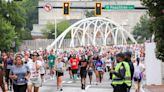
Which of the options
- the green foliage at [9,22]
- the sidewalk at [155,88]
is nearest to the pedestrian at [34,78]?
the sidewalk at [155,88]

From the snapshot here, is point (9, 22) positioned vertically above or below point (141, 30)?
above

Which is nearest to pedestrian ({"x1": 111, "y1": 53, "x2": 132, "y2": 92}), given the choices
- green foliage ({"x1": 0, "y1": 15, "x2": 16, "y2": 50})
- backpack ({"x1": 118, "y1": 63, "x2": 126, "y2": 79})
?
backpack ({"x1": 118, "y1": 63, "x2": 126, "y2": 79})

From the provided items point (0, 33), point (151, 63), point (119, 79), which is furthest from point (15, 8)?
point (119, 79)

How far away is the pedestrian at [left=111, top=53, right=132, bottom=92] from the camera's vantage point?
15.8 meters

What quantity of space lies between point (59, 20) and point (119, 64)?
158591mm

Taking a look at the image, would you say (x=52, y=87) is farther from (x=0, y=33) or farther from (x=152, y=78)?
(x=0, y=33)

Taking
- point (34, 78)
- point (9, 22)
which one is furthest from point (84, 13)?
point (34, 78)

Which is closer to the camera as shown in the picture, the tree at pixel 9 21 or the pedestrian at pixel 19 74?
the pedestrian at pixel 19 74

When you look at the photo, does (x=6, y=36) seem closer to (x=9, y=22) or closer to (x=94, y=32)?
(x=9, y=22)

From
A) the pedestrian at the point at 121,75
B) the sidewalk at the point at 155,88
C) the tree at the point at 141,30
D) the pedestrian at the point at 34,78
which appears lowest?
the tree at the point at 141,30

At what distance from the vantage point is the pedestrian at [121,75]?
15.8 m

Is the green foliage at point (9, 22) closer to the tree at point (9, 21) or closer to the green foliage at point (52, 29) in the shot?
the tree at point (9, 21)

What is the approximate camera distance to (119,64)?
15852 mm

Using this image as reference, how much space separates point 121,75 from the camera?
15828 millimetres
